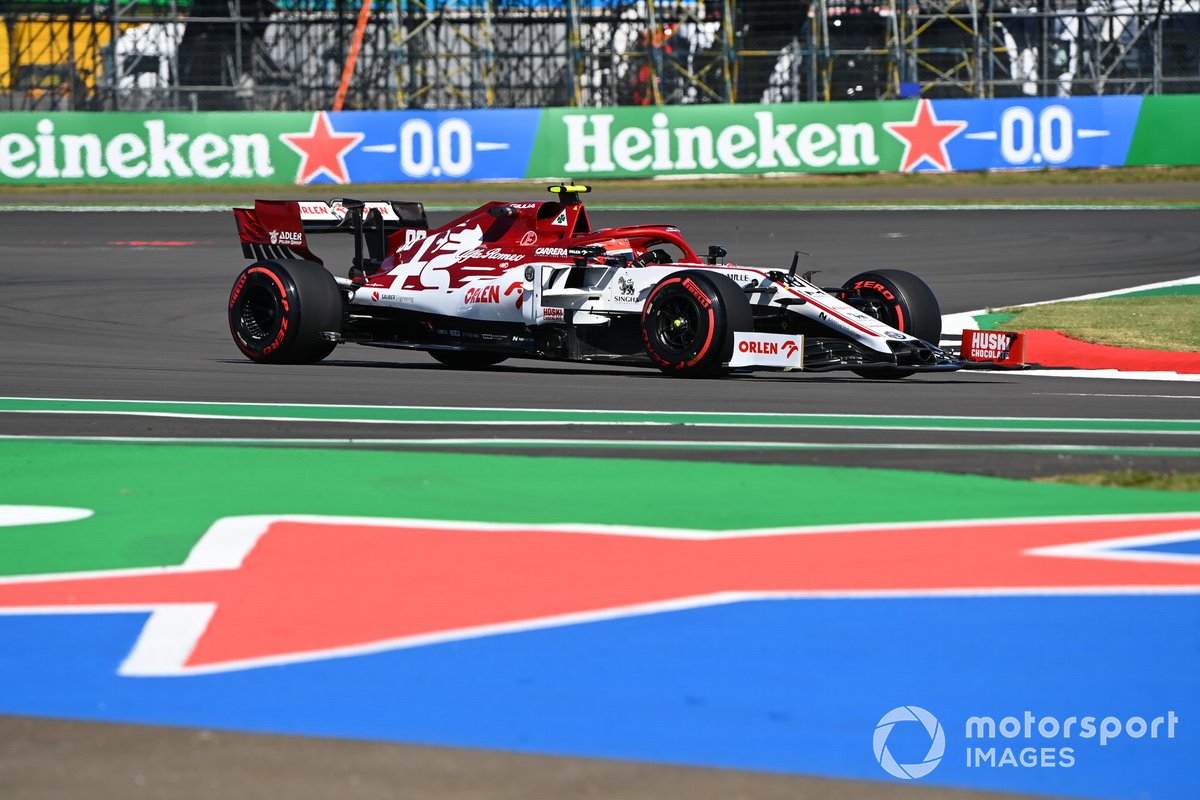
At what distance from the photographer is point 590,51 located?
46312mm

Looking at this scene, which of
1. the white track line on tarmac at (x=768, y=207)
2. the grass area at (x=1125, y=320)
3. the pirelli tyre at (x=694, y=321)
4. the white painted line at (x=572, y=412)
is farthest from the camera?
the white track line on tarmac at (x=768, y=207)

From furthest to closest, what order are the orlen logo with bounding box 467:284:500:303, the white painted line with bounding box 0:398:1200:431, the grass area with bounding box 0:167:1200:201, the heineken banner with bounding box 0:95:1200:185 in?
the heineken banner with bounding box 0:95:1200:185, the grass area with bounding box 0:167:1200:201, the orlen logo with bounding box 467:284:500:303, the white painted line with bounding box 0:398:1200:431

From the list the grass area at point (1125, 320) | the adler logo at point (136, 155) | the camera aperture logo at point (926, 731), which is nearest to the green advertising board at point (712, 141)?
the adler logo at point (136, 155)

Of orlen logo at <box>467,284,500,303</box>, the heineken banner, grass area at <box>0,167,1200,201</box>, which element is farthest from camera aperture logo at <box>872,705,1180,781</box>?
the heineken banner

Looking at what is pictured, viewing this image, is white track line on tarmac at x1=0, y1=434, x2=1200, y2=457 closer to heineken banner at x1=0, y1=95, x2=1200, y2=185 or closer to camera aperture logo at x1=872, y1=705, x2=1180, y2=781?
camera aperture logo at x1=872, y1=705, x2=1180, y2=781

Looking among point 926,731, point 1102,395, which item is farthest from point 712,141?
point 926,731

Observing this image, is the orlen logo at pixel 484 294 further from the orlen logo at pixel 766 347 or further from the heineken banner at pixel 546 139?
the heineken banner at pixel 546 139

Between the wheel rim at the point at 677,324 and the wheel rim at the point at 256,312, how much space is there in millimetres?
3526

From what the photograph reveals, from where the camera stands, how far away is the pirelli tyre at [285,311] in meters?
14.3

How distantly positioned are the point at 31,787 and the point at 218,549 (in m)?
2.63

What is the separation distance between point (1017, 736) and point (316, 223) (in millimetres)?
11793

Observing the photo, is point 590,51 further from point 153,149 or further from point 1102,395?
point 1102,395

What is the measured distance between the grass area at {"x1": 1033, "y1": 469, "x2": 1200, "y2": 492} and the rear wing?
27.3ft

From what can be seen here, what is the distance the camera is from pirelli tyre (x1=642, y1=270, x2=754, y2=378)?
40.5ft
